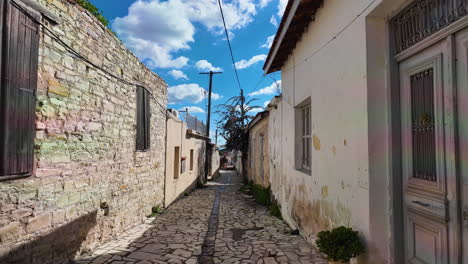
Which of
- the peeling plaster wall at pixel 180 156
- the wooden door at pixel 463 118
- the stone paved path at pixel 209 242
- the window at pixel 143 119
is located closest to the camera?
the wooden door at pixel 463 118

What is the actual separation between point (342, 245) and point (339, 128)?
1.22 meters

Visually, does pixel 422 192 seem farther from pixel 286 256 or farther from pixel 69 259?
pixel 69 259

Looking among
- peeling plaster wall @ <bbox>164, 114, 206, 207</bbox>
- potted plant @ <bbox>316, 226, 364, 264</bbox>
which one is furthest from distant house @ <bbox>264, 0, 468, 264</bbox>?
peeling plaster wall @ <bbox>164, 114, 206, 207</bbox>

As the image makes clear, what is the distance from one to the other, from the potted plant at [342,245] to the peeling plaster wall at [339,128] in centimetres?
9

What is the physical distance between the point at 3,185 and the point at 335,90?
3645 millimetres

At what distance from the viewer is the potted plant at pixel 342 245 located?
236 centimetres

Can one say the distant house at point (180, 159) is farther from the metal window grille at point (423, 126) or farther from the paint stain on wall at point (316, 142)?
the metal window grille at point (423, 126)

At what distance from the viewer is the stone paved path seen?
378cm

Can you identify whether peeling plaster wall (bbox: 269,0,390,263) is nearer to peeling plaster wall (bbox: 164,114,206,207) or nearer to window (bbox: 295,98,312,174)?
window (bbox: 295,98,312,174)

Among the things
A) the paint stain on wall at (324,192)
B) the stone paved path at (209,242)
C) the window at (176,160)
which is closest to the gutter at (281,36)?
the paint stain on wall at (324,192)

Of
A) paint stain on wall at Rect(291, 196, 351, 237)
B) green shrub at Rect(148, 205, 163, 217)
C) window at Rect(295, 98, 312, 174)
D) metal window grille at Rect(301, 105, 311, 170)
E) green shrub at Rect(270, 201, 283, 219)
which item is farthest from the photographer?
green shrub at Rect(148, 205, 163, 217)

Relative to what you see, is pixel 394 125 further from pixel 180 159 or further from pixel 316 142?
pixel 180 159

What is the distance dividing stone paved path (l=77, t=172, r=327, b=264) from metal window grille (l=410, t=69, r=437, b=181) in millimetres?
2052

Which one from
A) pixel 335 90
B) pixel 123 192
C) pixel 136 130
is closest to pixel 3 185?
pixel 123 192
